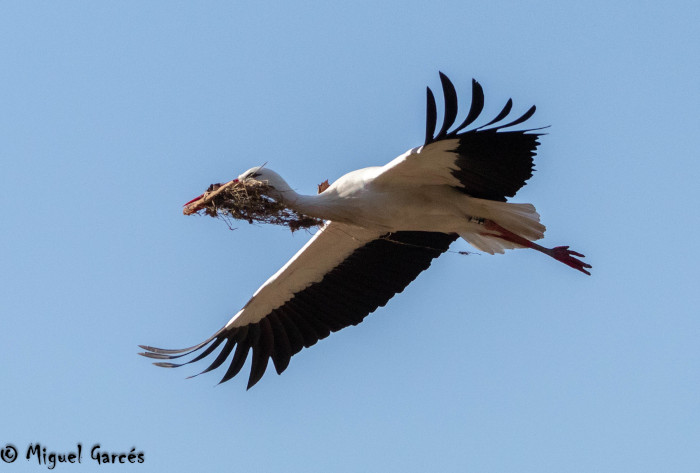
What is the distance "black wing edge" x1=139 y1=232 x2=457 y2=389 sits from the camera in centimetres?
1034

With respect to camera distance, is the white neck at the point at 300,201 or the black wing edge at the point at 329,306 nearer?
the white neck at the point at 300,201

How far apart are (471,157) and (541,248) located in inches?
55.0

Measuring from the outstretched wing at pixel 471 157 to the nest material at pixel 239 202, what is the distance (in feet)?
2.71

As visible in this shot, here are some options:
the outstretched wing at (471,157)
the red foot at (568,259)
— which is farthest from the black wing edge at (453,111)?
the red foot at (568,259)

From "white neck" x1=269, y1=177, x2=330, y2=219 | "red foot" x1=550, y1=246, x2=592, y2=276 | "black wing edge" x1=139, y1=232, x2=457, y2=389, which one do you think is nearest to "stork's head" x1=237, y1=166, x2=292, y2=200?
"white neck" x1=269, y1=177, x2=330, y2=219

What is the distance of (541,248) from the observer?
393 inches

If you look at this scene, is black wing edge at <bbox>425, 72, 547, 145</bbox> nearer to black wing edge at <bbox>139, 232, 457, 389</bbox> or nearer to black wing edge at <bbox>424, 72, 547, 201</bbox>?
black wing edge at <bbox>424, 72, 547, 201</bbox>

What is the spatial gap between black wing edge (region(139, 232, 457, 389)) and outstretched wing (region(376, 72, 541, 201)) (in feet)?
3.60

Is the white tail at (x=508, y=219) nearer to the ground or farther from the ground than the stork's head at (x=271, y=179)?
nearer to the ground

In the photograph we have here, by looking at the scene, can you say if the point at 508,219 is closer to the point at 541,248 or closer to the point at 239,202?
the point at 541,248

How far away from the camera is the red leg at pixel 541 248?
31.6 ft

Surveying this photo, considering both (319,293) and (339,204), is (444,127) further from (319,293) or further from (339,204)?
(319,293)

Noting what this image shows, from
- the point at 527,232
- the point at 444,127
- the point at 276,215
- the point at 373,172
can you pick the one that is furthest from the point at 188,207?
the point at 527,232

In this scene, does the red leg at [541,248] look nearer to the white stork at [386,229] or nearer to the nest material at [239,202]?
the white stork at [386,229]
